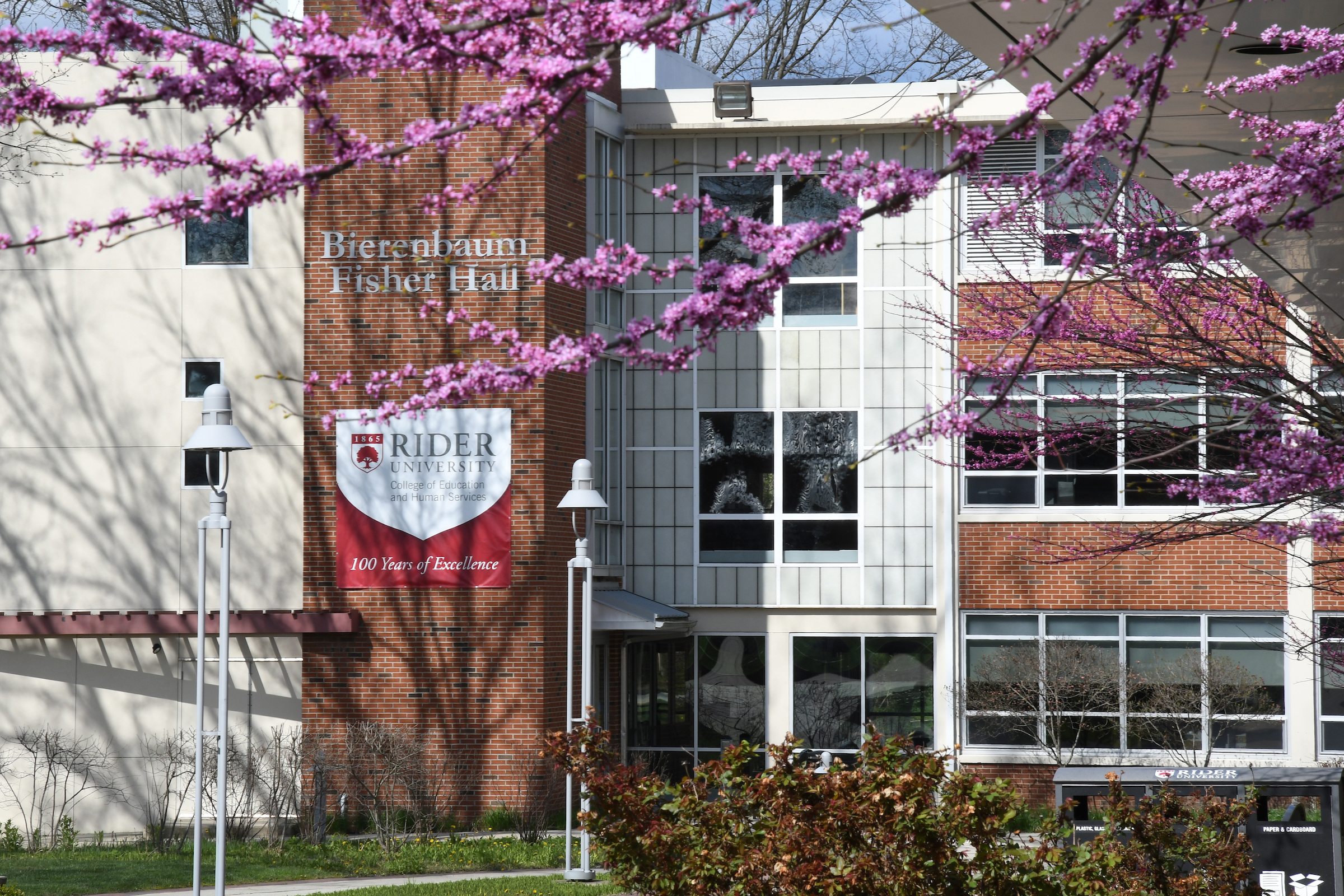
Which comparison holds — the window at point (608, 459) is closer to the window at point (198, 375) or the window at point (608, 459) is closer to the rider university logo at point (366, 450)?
the rider university logo at point (366, 450)

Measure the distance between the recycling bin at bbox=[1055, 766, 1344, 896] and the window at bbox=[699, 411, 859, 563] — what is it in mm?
8292

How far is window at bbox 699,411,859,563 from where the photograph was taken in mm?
20312

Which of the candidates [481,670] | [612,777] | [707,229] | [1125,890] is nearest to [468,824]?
[481,670]

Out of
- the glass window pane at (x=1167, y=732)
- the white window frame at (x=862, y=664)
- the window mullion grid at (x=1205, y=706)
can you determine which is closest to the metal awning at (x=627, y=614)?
the white window frame at (x=862, y=664)

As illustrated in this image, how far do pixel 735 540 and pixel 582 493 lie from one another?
23.7 ft

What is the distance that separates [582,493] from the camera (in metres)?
13.5

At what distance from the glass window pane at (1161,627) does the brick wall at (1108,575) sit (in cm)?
18

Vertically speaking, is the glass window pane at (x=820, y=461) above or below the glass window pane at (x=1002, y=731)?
above

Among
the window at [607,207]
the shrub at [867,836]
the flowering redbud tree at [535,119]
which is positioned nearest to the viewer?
the flowering redbud tree at [535,119]

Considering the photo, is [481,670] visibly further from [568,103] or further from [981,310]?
[568,103]

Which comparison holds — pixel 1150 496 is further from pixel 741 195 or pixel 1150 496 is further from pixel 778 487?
pixel 741 195

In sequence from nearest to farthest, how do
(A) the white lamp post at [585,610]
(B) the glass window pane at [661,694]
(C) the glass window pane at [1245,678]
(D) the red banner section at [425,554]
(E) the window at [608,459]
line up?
(A) the white lamp post at [585,610], (D) the red banner section at [425,554], (C) the glass window pane at [1245,678], (E) the window at [608,459], (B) the glass window pane at [661,694]

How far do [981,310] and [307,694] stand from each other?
9.77 metres

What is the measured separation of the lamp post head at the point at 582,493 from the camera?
13.4 metres
